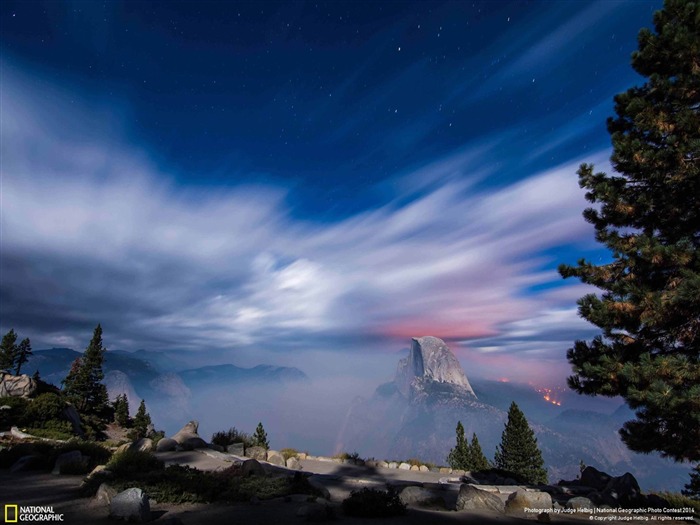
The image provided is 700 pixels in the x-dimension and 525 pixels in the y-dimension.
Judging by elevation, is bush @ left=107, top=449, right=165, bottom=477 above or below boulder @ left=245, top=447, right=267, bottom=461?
above

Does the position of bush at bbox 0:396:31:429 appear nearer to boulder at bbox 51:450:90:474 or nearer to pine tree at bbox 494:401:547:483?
boulder at bbox 51:450:90:474

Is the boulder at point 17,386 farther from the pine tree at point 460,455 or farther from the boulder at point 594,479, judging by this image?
the pine tree at point 460,455

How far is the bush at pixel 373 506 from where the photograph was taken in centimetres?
942

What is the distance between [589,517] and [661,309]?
21.3 feet

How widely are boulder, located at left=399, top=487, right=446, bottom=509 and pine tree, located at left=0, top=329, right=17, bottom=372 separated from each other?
8085 centimetres

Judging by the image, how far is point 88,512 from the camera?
884 centimetres

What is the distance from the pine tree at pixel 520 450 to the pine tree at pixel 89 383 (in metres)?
67.8

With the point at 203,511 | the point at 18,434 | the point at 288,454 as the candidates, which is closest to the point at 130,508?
the point at 203,511

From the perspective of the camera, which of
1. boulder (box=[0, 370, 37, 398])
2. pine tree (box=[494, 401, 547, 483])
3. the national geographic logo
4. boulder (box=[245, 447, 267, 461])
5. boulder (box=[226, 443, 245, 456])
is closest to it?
the national geographic logo

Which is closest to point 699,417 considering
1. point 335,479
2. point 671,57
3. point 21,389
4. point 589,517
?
point 589,517

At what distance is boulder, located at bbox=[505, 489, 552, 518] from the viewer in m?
10.7

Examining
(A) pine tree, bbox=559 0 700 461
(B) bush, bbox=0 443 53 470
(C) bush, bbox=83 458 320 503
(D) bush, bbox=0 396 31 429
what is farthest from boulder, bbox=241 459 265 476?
(D) bush, bbox=0 396 31 429

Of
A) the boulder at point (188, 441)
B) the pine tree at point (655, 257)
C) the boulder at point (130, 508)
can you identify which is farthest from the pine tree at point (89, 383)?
the pine tree at point (655, 257)

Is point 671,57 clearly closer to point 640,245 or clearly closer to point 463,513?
point 640,245
